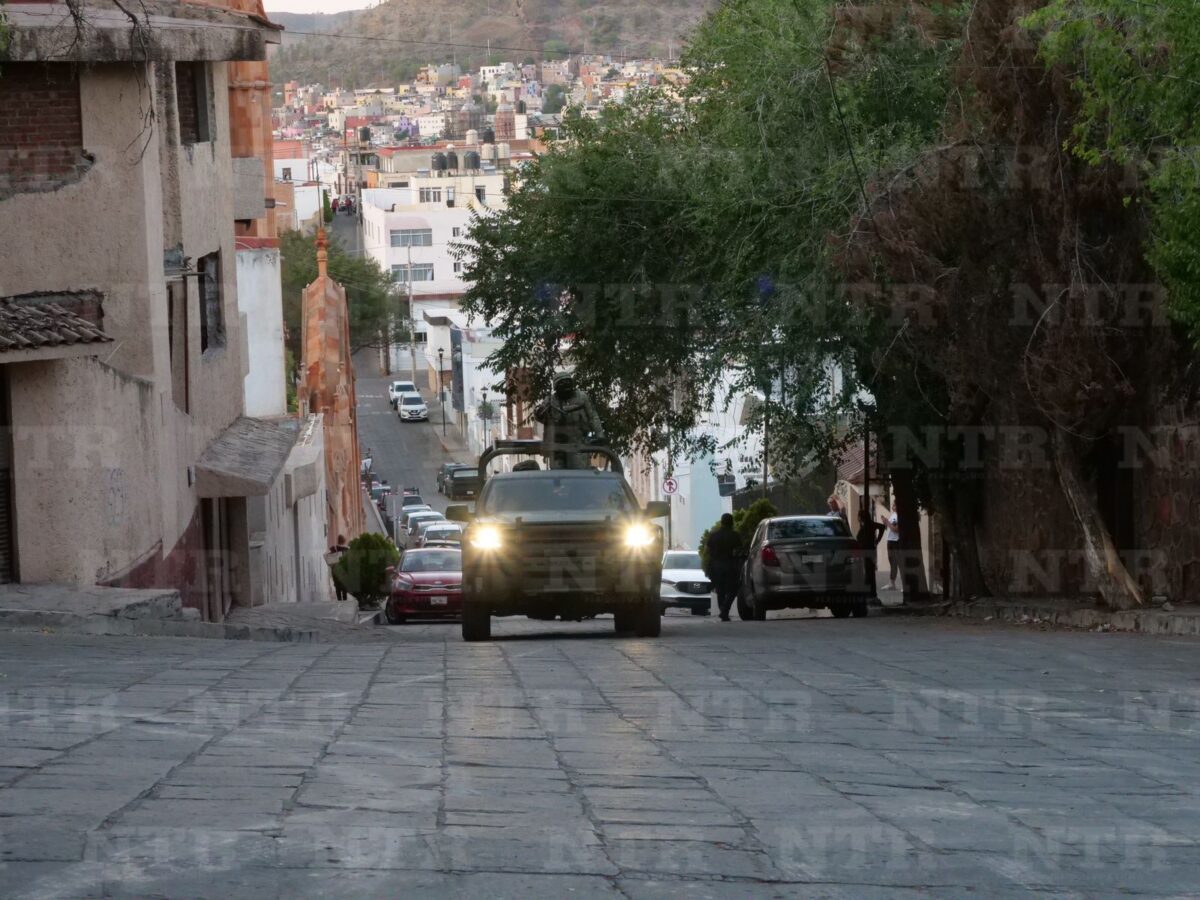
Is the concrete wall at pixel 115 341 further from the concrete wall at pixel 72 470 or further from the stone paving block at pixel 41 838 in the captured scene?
the stone paving block at pixel 41 838

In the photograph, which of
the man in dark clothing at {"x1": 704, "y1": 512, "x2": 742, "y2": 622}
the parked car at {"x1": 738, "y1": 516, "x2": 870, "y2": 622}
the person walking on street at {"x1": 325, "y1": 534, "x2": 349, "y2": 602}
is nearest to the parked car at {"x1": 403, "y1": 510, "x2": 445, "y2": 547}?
the person walking on street at {"x1": 325, "y1": 534, "x2": 349, "y2": 602}

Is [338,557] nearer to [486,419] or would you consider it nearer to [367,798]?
[367,798]

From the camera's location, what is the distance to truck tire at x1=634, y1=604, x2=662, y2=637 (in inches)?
723

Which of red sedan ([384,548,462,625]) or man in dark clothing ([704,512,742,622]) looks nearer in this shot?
man in dark clothing ([704,512,742,622])

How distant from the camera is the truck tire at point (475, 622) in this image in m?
17.9

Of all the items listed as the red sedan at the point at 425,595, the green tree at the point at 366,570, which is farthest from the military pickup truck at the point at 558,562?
the green tree at the point at 366,570

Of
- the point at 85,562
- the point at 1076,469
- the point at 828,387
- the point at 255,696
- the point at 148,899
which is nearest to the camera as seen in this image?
the point at 148,899

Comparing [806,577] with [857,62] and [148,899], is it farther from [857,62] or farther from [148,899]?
[148,899]

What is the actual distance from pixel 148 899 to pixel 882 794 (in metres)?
3.34

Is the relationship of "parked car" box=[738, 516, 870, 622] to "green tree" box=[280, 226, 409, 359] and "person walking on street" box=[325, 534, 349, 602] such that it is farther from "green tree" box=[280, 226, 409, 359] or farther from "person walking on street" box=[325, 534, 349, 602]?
"green tree" box=[280, 226, 409, 359]

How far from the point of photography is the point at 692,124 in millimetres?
27000

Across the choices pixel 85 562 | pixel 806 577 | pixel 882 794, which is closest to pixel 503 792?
pixel 882 794

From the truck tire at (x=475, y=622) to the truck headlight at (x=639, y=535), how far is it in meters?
1.63

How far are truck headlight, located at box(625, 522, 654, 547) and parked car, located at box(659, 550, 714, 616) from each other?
1444 centimetres
